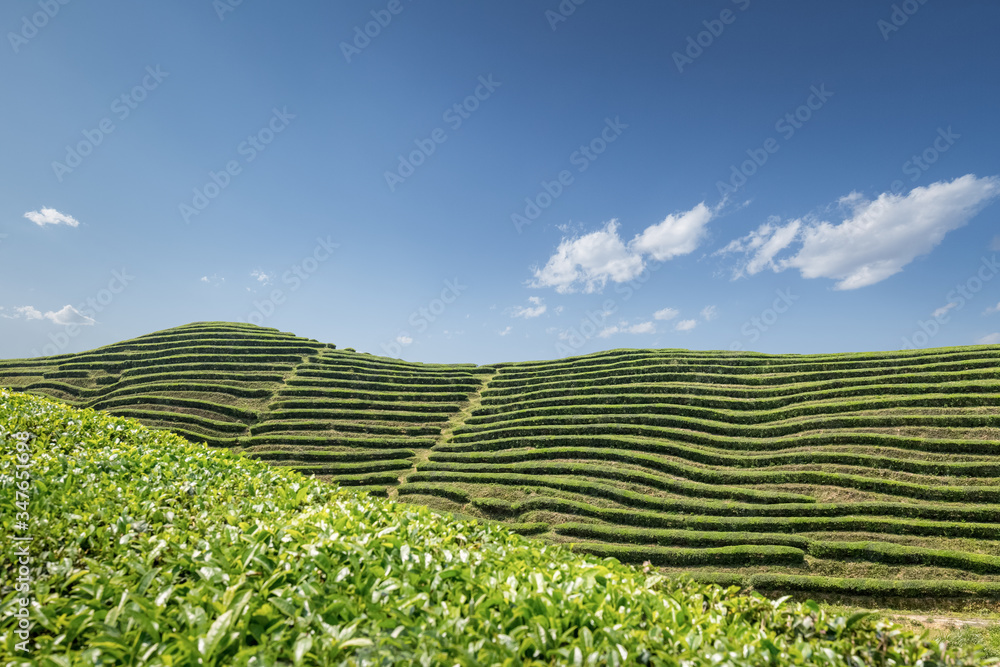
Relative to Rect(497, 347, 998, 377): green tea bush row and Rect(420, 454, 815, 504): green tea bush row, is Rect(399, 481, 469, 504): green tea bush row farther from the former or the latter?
Rect(497, 347, 998, 377): green tea bush row

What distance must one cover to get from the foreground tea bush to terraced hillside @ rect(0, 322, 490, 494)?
23.9 metres

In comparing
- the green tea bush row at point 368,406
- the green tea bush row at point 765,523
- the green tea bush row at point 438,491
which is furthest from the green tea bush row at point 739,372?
the green tea bush row at point 438,491

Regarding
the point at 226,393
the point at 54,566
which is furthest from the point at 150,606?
the point at 226,393

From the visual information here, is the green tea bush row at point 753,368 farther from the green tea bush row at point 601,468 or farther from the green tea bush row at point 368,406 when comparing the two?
the green tea bush row at point 601,468

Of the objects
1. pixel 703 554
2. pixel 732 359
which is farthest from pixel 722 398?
pixel 703 554

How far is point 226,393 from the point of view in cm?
3928

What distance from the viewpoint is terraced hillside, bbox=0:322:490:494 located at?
32.0 m

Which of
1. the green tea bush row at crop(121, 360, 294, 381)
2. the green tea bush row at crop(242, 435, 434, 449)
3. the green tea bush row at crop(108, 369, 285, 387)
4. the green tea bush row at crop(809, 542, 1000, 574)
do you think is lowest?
the green tea bush row at crop(809, 542, 1000, 574)

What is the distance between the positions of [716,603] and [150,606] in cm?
420

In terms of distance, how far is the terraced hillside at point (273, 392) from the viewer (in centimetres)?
3197

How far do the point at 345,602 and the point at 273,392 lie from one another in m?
41.5

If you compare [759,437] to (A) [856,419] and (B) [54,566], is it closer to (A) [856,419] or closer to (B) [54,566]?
(A) [856,419]

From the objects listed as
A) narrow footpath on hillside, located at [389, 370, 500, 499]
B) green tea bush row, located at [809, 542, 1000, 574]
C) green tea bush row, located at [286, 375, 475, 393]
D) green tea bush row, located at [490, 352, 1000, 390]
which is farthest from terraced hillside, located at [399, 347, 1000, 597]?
green tea bush row, located at [286, 375, 475, 393]

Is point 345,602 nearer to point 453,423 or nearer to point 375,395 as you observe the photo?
point 453,423
